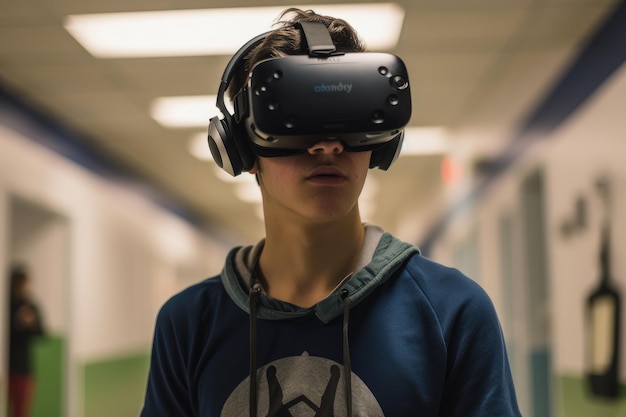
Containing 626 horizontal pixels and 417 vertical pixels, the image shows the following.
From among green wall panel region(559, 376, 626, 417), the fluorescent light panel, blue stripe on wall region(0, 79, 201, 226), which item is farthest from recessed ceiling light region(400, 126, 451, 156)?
blue stripe on wall region(0, 79, 201, 226)

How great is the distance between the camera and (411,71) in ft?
13.7

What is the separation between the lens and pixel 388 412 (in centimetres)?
93

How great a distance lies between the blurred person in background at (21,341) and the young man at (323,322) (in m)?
4.01

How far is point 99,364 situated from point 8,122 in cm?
216

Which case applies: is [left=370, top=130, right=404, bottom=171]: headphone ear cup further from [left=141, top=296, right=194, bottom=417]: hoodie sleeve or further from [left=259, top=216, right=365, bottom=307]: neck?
[left=141, top=296, right=194, bottom=417]: hoodie sleeve

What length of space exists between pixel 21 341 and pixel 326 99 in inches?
173

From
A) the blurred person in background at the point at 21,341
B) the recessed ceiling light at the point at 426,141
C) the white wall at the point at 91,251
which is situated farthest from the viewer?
the recessed ceiling light at the point at 426,141

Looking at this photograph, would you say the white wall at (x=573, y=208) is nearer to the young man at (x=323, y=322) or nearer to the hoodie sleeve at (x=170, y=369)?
the young man at (x=323, y=322)

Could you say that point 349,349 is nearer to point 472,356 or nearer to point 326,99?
point 472,356

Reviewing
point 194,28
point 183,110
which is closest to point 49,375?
point 183,110

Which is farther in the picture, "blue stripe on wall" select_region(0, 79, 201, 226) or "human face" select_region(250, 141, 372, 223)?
"blue stripe on wall" select_region(0, 79, 201, 226)

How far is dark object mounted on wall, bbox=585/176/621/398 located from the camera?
128 inches

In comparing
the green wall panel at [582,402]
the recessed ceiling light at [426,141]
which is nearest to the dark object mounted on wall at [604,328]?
the green wall panel at [582,402]

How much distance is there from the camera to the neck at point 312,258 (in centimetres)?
103
